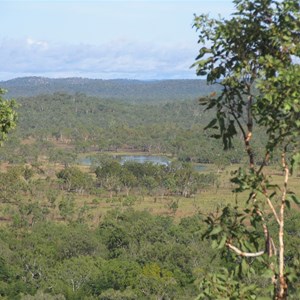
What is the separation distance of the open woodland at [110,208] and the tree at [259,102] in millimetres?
230

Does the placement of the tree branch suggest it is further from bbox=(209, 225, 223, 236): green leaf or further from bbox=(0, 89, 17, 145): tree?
bbox=(0, 89, 17, 145): tree

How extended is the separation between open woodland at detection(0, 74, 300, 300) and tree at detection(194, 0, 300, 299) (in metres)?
0.23

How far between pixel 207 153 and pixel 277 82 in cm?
10041

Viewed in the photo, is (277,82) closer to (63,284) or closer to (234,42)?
(234,42)

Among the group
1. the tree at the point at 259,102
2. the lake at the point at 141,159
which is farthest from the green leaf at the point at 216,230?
the lake at the point at 141,159

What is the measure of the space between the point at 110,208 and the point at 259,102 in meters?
58.6

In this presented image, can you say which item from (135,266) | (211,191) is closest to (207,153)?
(211,191)

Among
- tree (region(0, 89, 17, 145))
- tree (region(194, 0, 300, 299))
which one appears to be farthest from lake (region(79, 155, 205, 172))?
tree (region(194, 0, 300, 299))

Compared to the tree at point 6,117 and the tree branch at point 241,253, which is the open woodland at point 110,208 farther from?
the tree at point 6,117

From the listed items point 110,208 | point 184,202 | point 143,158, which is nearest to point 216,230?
point 110,208

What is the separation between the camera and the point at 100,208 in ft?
205

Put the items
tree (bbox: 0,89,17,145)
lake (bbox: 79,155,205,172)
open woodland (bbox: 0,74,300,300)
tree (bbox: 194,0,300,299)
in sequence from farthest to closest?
lake (bbox: 79,155,205,172) < open woodland (bbox: 0,74,300,300) < tree (bbox: 0,89,17,145) < tree (bbox: 194,0,300,299)

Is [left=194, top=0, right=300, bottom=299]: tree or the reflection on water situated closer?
[left=194, top=0, right=300, bottom=299]: tree

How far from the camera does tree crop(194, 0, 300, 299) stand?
13.1 ft
